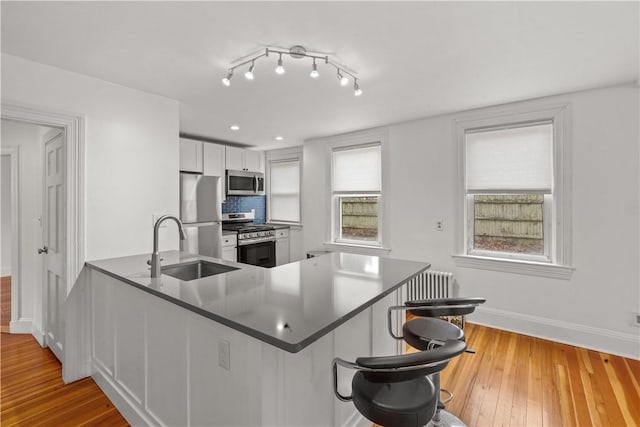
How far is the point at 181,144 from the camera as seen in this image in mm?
4004

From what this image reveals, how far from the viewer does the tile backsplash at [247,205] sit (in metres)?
5.15

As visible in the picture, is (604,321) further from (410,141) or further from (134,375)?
(134,375)

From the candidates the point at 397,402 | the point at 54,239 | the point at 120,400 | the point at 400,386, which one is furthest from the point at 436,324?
the point at 54,239

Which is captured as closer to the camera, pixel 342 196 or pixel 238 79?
pixel 238 79

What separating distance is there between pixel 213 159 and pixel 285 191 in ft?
4.83

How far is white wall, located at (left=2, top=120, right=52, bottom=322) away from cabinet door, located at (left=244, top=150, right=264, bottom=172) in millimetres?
2618

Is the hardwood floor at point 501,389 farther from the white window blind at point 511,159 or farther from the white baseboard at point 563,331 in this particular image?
the white window blind at point 511,159

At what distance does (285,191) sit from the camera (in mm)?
5500

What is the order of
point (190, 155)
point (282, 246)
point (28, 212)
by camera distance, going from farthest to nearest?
point (282, 246) → point (190, 155) → point (28, 212)

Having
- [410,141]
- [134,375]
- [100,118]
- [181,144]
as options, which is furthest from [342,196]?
[134,375]

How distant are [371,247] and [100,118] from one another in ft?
10.9

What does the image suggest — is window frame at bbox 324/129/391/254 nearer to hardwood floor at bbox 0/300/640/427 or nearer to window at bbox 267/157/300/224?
window at bbox 267/157/300/224

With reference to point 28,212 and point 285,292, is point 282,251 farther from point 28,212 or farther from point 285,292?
point 285,292

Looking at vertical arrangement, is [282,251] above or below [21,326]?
above
